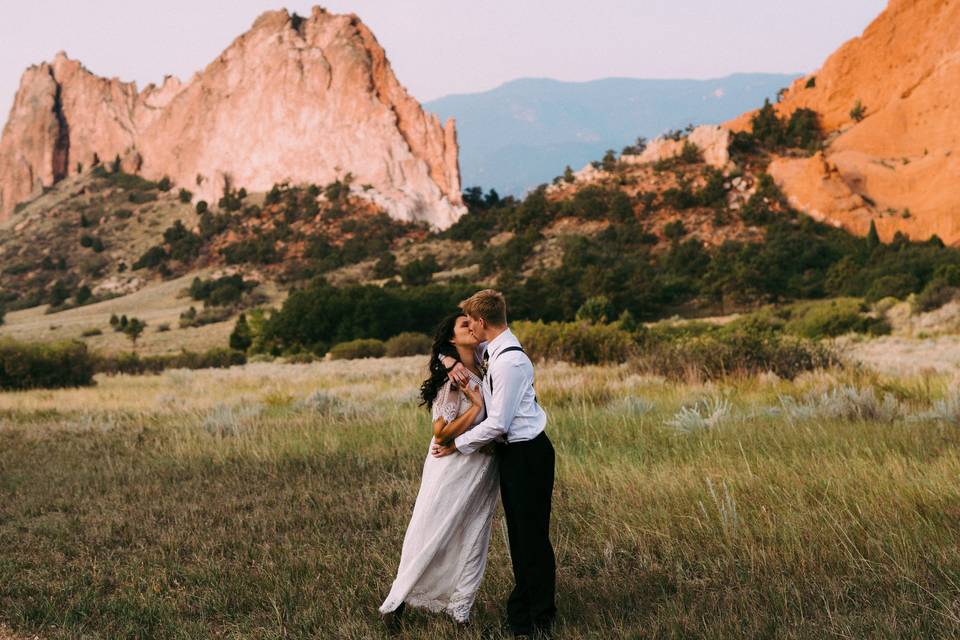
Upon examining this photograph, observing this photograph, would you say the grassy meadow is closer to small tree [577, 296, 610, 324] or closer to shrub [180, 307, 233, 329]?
small tree [577, 296, 610, 324]

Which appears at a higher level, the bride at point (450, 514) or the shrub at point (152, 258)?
the shrub at point (152, 258)

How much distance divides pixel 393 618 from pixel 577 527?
184 centimetres

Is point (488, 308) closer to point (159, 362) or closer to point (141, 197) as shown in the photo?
point (159, 362)

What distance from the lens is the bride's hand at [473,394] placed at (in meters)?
3.61

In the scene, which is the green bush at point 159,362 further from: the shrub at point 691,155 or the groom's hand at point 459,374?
the shrub at point 691,155

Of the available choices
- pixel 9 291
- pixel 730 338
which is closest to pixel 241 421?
pixel 730 338

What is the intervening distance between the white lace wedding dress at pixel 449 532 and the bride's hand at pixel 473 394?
1.9 inches

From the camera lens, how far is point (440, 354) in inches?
150

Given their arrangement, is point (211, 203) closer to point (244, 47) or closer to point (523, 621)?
point (244, 47)

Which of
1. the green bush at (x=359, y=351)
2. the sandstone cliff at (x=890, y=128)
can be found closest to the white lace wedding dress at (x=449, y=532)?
the green bush at (x=359, y=351)

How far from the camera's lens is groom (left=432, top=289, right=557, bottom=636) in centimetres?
352

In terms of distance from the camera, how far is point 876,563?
4.07 metres

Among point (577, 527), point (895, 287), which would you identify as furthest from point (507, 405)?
point (895, 287)

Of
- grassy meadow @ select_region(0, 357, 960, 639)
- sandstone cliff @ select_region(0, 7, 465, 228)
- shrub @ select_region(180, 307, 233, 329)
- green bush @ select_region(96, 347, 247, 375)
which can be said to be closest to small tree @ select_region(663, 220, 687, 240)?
sandstone cliff @ select_region(0, 7, 465, 228)
